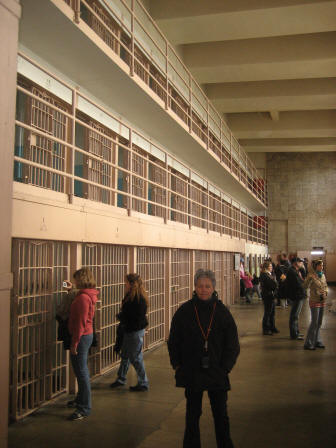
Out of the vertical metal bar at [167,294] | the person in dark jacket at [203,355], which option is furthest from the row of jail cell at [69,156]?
→ the person in dark jacket at [203,355]

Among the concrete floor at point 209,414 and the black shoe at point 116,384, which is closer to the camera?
the concrete floor at point 209,414

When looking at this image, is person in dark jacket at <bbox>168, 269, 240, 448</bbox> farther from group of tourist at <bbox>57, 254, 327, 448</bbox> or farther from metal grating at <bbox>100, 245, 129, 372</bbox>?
metal grating at <bbox>100, 245, 129, 372</bbox>

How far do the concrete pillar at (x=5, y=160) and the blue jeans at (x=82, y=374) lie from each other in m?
1.24

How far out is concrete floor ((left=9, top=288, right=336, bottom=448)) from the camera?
4.37m

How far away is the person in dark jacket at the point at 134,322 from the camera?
5832 millimetres

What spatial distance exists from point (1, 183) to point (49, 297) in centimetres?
221

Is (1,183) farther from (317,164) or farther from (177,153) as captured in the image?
(317,164)

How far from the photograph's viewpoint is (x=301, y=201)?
2691 centimetres

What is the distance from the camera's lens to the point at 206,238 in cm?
1270

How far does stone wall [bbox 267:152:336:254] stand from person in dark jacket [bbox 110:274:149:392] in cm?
2234

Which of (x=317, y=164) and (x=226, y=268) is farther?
(x=317, y=164)

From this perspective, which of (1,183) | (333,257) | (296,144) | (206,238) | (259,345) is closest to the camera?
(1,183)

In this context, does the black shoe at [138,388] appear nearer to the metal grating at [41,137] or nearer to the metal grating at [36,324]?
the metal grating at [36,324]

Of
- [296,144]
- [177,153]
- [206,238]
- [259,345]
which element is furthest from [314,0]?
[296,144]
